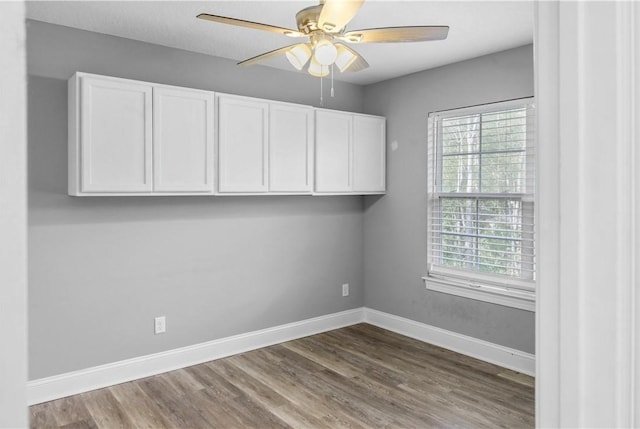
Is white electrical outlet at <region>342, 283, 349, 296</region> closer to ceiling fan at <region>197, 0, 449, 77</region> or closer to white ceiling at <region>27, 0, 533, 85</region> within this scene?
white ceiling at <region>27, 0, 533, 85</region>

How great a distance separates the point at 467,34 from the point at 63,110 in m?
2.89

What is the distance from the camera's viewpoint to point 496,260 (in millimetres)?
3877

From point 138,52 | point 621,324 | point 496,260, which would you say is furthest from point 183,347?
point 621,324

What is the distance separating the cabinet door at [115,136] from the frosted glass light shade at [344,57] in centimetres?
148

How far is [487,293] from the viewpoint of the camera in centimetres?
390

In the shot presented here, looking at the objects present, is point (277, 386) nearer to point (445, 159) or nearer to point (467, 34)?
point (445, 159)

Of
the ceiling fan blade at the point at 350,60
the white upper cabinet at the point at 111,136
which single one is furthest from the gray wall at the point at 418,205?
the white upper cabinet at the point at 111,136

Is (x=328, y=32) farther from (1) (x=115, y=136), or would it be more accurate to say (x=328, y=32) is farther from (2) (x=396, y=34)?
(1) (x=115, y=136)

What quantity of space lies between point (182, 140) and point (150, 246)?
85 centimetres

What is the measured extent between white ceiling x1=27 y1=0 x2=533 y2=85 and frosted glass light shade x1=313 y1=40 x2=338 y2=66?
69 cm

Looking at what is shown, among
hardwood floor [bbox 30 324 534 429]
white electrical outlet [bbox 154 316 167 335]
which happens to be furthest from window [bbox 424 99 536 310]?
white electrical outlet [bbox 154 316 167 335]

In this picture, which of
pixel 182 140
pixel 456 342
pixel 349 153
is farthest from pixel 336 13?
pixel 456 342

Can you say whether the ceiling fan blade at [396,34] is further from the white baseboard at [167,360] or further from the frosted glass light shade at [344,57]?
the white baseboard at [167,360]

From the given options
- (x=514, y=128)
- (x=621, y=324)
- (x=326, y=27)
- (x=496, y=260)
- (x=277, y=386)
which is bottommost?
(x=277, y=386)
